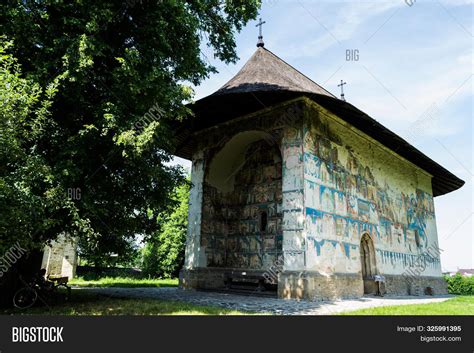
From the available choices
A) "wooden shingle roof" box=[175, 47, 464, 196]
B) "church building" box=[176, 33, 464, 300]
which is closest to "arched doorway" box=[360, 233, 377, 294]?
"church building" box=[176, 33, 464, 300]

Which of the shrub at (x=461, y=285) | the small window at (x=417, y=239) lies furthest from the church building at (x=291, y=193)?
the shrub at (x=461, y=285)

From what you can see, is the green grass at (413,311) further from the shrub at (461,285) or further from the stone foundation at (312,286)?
the shrub at (461,285)

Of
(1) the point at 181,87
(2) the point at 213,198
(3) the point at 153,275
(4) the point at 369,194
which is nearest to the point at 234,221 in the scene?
(2) the point at 213,198

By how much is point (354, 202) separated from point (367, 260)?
2343 mm

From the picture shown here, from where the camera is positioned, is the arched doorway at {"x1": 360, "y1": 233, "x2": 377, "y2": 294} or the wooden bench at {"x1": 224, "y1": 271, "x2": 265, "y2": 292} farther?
the arched doorway at {"x1": 360, "y1": 233, "x2": 377, "y2": 294}

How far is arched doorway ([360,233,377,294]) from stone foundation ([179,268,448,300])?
290mm

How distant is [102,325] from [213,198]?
8801mm

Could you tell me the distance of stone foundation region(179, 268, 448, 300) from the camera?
8.80 metres

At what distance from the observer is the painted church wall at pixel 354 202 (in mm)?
9969

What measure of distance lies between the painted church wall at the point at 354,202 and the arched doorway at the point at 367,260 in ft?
0.90

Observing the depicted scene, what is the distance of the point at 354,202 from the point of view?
11766mm

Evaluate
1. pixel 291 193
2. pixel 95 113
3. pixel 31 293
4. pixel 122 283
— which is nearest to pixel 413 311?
pixel 291 193

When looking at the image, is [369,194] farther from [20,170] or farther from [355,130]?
[20,170]

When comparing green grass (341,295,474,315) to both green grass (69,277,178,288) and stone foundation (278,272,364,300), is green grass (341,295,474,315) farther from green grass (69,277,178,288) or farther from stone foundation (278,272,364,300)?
green grass (69,277,178,288)
